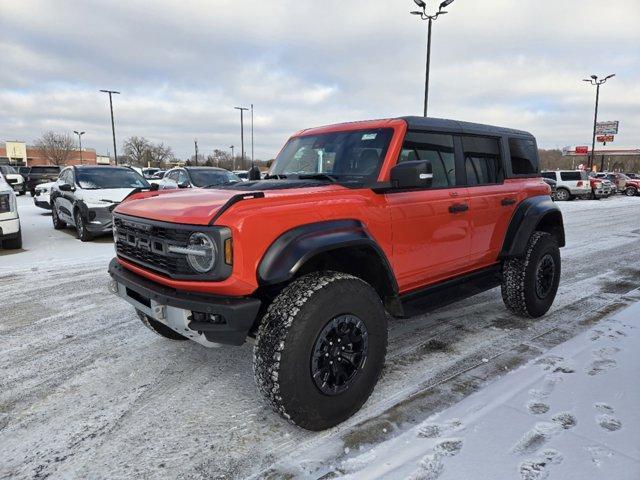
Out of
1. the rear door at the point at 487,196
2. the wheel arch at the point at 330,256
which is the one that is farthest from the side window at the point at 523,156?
the wheel arch at the point at 330,256

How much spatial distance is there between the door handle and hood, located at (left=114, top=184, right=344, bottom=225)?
111 centimetres

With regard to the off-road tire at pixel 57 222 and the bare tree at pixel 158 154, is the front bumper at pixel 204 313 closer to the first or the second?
the off-road tire at pixel 57 222

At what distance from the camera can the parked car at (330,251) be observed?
2.41m

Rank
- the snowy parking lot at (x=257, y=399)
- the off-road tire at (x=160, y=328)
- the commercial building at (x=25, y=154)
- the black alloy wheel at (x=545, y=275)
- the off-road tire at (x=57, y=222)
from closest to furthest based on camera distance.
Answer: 1. the snowy parking lot at (x=257, y=399)
2. the off-road tire at (x=160, y=328)
3. the black alloy wheel at (x=545, y=275)
4. the off-road tire at (x=57, y=222)
5. the commercial building at (x=25, y=154)

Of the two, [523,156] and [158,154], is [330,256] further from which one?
[158,154]

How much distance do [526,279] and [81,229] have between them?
8568 millimetres

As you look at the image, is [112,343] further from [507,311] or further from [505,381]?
[507,311]

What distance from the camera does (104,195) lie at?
356 inches

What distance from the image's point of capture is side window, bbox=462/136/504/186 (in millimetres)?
3973

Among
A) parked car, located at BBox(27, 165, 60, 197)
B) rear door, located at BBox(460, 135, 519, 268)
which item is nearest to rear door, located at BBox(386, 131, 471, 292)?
rear door, located at BBox(460, 135, 519, 268)

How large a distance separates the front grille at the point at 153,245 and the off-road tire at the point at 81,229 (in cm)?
672

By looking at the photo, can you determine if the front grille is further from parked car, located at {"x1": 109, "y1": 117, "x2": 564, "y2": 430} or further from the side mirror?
the side mirror

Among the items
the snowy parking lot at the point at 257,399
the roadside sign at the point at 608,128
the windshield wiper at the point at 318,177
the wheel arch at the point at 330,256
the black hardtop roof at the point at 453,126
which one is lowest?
the snowy parking lot at the point at 257,399

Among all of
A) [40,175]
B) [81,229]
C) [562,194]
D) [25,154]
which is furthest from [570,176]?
[25,154]
